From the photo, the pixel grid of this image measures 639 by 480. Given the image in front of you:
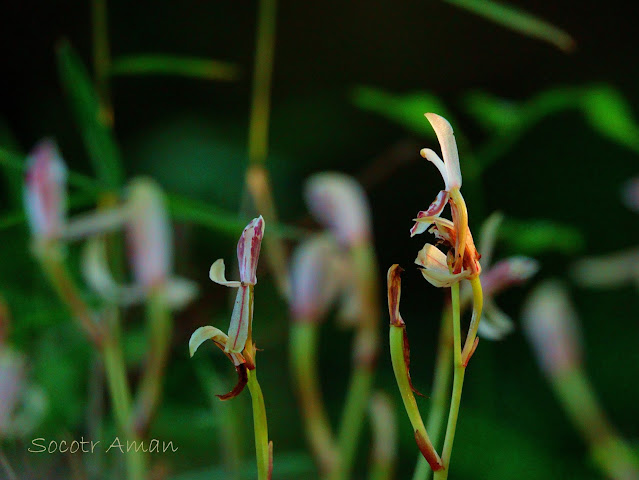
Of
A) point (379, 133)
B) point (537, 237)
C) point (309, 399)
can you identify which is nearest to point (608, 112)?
point (537, 237)

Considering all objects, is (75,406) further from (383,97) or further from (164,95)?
(164,95)

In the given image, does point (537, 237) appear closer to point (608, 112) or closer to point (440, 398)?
point (608, 112)

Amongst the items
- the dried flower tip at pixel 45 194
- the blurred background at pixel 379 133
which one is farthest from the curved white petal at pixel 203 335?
the blurred background at pixel 379 133

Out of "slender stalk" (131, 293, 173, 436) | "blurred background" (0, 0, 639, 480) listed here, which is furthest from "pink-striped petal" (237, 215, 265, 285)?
"blurred background" (0, 0, 639, 480)

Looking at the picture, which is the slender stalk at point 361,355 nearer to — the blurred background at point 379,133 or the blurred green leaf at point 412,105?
the blurred green leaf at point 412,105

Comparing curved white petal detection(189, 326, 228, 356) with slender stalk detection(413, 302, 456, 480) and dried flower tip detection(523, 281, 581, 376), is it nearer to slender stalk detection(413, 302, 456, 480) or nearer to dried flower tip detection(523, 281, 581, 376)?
slender stalk detection(413, 302, 456, 480)

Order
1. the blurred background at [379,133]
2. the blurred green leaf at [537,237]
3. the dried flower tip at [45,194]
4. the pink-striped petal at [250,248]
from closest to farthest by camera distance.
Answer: the pink-striped petal at [250,248] < the dried flower tip at [45,194] < the blurred green leaf at [537,237] < the blurred background at [379,133]
